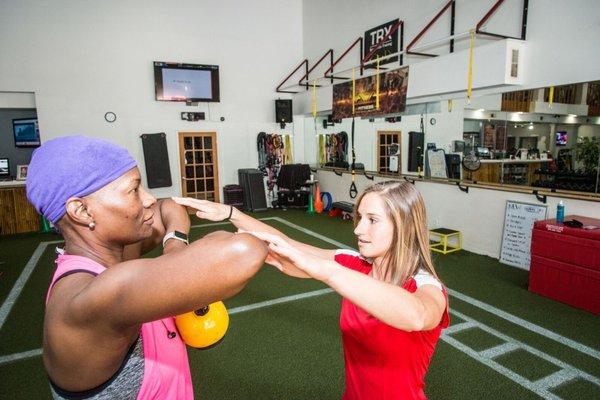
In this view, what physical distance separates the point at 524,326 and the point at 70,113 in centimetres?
925

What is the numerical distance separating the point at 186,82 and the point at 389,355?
916 centimetres

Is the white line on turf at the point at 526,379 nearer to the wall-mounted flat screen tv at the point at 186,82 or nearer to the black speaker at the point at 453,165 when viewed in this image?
the black speaker at the point at 453,165

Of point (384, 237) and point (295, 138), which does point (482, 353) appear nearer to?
point (384, 237)

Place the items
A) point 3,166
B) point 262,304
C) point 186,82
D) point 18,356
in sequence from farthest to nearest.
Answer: point 186,82 → point 3,166 → point 262,304 → point 18,356

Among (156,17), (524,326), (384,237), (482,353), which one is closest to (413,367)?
(384,237)

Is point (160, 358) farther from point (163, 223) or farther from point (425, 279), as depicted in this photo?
point (425, 279)

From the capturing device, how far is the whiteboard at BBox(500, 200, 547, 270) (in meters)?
5.09

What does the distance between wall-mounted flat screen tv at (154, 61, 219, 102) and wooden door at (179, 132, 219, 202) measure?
0.92m

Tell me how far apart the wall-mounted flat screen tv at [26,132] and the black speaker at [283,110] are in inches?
224

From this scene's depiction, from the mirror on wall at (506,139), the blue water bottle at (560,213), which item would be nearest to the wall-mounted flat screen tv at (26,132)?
the mirror on wall at (506,139)

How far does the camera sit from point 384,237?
1345mm

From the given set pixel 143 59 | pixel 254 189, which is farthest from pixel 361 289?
pixel 143 59

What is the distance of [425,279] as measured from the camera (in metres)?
1.28

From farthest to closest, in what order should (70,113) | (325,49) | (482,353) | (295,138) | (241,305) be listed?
(295,138) < (325,49) < (70,113) < (241,305) < (482,353)
